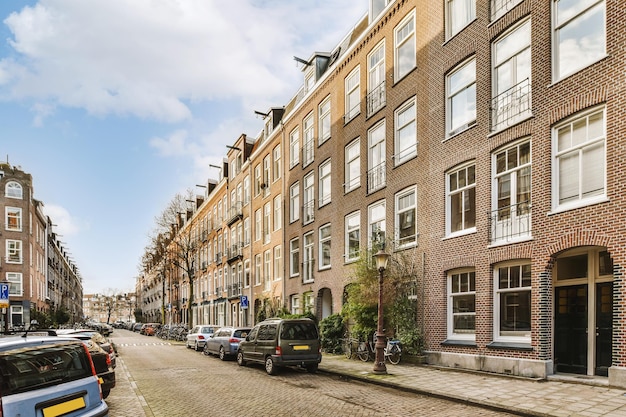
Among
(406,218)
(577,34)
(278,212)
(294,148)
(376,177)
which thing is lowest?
(406,218)

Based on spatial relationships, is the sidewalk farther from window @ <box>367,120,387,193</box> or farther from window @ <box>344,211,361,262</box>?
window @ <box>367,120,387,193</box>

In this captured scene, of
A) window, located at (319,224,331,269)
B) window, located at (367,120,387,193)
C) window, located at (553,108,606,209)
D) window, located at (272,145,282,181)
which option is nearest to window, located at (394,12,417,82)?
window, located at (367,120,387,193)

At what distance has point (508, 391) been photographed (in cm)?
1130

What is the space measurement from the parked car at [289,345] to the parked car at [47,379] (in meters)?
9.55

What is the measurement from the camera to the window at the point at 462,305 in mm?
15633

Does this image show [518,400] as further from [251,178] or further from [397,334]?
[251,178]

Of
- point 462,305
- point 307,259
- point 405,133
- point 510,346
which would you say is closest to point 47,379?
point 510,346

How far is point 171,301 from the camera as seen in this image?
70.0 metres

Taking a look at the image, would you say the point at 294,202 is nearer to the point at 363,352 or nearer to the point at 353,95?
the point at 353,95

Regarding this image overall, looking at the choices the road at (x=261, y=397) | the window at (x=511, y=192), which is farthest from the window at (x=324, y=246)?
the window at (x=511, y=192)

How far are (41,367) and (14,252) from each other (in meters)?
53.4

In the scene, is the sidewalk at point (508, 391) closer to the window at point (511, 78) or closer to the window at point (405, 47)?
the window at point (511, 78)

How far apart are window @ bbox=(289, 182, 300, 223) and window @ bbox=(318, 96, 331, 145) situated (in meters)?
3.85

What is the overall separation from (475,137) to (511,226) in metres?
3.01
